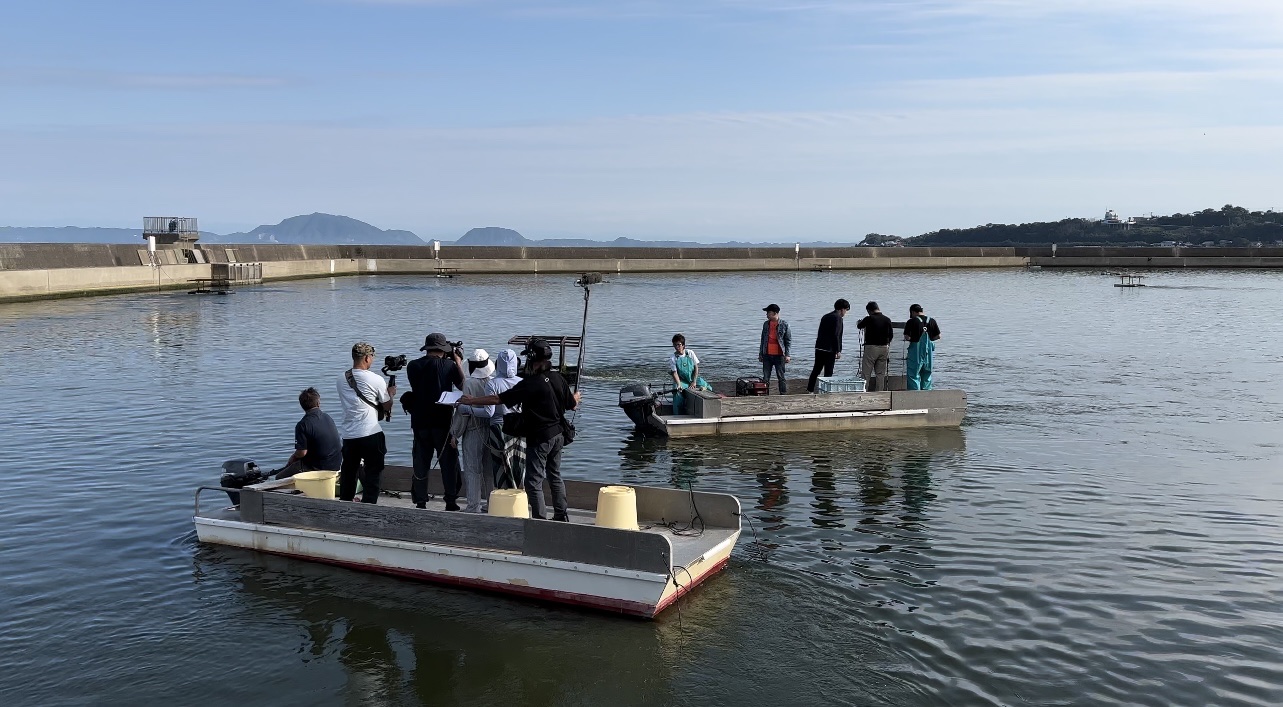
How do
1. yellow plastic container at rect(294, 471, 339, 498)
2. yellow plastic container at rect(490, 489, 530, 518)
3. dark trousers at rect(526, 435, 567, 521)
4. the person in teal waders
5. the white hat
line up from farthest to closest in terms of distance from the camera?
1. the person in teal waders
2. yellow plastic container at rect(294, 471, 339, 498)
3. the white hat
4. dark trousers at rect(526, 435, 567, 521)
5. yellow plastic container at rect(490, 489, 530, 518)

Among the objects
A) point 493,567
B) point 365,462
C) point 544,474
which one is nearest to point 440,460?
point 365,462

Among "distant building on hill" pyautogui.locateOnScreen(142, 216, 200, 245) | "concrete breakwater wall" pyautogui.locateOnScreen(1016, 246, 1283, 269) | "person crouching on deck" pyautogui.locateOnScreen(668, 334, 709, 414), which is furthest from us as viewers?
"concrete breakwater wall" pyautogui.locateOnScreen(1016, 246, 1283, 269)

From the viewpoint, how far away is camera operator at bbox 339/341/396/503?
10.6m

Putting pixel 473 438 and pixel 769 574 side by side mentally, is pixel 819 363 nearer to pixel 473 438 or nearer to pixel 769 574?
pixel 769 574

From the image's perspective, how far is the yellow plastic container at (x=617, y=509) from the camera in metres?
9.78

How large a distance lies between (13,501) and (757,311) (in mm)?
36269

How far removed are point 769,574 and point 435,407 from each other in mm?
3928

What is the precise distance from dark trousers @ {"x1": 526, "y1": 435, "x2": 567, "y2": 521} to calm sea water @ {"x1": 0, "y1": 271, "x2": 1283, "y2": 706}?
1125mm

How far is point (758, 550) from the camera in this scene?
11016 millimetres

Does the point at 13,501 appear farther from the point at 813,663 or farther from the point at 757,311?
the point at 757,311

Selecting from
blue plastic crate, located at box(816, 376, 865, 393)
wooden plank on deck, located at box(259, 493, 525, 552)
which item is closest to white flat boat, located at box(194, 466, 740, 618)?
wooden plank on deck, located at box(259, 493, 525, 552)

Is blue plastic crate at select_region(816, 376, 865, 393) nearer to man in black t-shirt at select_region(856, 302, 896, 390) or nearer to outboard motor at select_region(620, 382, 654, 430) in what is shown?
man in black t-shirt at select_region(856, 302, 896, 390)

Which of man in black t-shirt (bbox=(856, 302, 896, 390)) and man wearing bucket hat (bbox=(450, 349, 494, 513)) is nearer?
man wearing bucket hat (bbox=(450, 349, 494, 513))

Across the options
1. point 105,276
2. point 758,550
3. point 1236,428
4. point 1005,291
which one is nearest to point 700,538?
point 758,550
